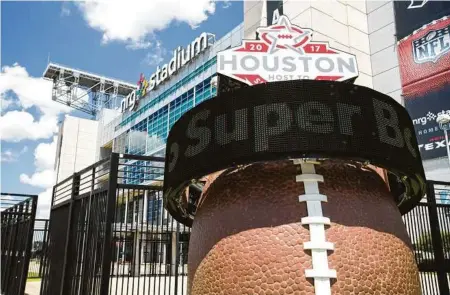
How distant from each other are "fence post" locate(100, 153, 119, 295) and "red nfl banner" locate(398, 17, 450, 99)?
85.6 ft

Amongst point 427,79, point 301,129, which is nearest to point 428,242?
point 301,129

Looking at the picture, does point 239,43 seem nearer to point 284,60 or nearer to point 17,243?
point 17,243

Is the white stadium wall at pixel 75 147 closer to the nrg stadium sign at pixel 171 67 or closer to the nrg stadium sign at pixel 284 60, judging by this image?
the nrg stadium sign at pixel 171 67

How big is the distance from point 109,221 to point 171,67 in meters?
39.0

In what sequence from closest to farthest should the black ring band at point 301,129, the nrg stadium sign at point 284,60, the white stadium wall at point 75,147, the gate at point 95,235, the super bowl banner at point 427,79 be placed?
the black ring band at point 301,129
the nrg stadium sign at point 284,60
the gate at point 95,235
the super bowl banner at point 427,79
the white stadium wall at point 75,147

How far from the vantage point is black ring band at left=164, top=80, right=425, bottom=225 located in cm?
288

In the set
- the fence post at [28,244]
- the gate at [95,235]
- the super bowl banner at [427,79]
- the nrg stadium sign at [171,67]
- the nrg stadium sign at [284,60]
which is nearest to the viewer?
the nrg stadium sign at [284,60]

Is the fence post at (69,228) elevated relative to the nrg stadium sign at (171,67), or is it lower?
lower

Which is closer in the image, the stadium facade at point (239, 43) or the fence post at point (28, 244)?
the fence post at point (28, 244)

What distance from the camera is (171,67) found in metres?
45.0

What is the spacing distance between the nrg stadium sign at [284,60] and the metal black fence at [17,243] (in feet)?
29.5

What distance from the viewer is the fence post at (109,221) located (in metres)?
7.29

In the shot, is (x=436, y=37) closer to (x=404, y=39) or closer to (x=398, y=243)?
(x=404, y=39)

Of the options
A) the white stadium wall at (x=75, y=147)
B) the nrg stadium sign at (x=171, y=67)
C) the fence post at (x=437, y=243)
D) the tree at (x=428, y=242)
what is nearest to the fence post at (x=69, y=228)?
the tree at (x=428, y=242)
